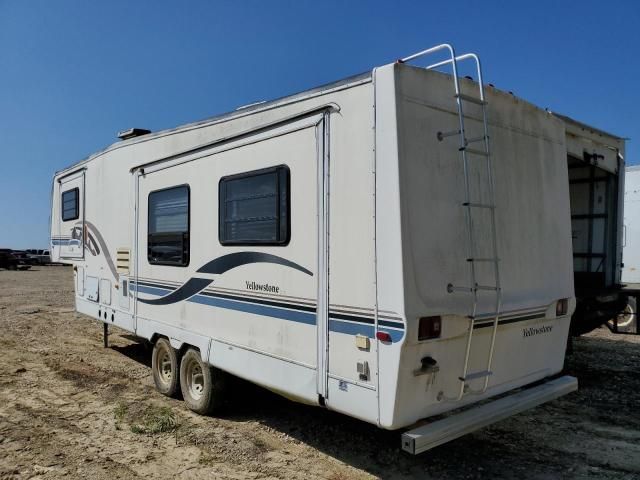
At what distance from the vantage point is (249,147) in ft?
15.5

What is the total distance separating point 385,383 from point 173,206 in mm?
3409

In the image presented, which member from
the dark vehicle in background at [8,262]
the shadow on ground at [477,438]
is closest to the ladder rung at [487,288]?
the shadow on ground at [477,438]

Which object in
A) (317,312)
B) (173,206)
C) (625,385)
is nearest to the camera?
(317,312)

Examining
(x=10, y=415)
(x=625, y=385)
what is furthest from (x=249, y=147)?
(x=625, y=385)

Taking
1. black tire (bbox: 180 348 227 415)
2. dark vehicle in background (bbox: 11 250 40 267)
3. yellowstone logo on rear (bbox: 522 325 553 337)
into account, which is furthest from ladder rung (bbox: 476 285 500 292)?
dark vehicle in background (bbox: 11 250 40 267)

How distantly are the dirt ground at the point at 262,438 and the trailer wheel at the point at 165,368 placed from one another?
0.13 meters

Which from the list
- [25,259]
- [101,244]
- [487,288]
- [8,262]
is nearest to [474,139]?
[487,288]

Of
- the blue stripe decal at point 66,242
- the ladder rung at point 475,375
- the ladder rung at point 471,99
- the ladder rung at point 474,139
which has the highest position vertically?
the ladder rung at point 471,99

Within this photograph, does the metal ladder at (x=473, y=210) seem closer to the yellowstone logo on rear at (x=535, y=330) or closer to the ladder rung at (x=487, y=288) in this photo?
the ladder rung at (x=487, y=288)

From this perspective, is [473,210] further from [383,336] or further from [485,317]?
[383,336]

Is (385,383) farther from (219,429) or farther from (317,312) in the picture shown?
(219,429)

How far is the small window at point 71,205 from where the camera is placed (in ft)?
28.2

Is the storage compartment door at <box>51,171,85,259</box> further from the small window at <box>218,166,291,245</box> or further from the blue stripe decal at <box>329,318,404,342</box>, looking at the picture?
the blue stripe decal at <box>329,318,404,342</box>

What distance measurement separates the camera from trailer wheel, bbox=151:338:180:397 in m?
5.94
